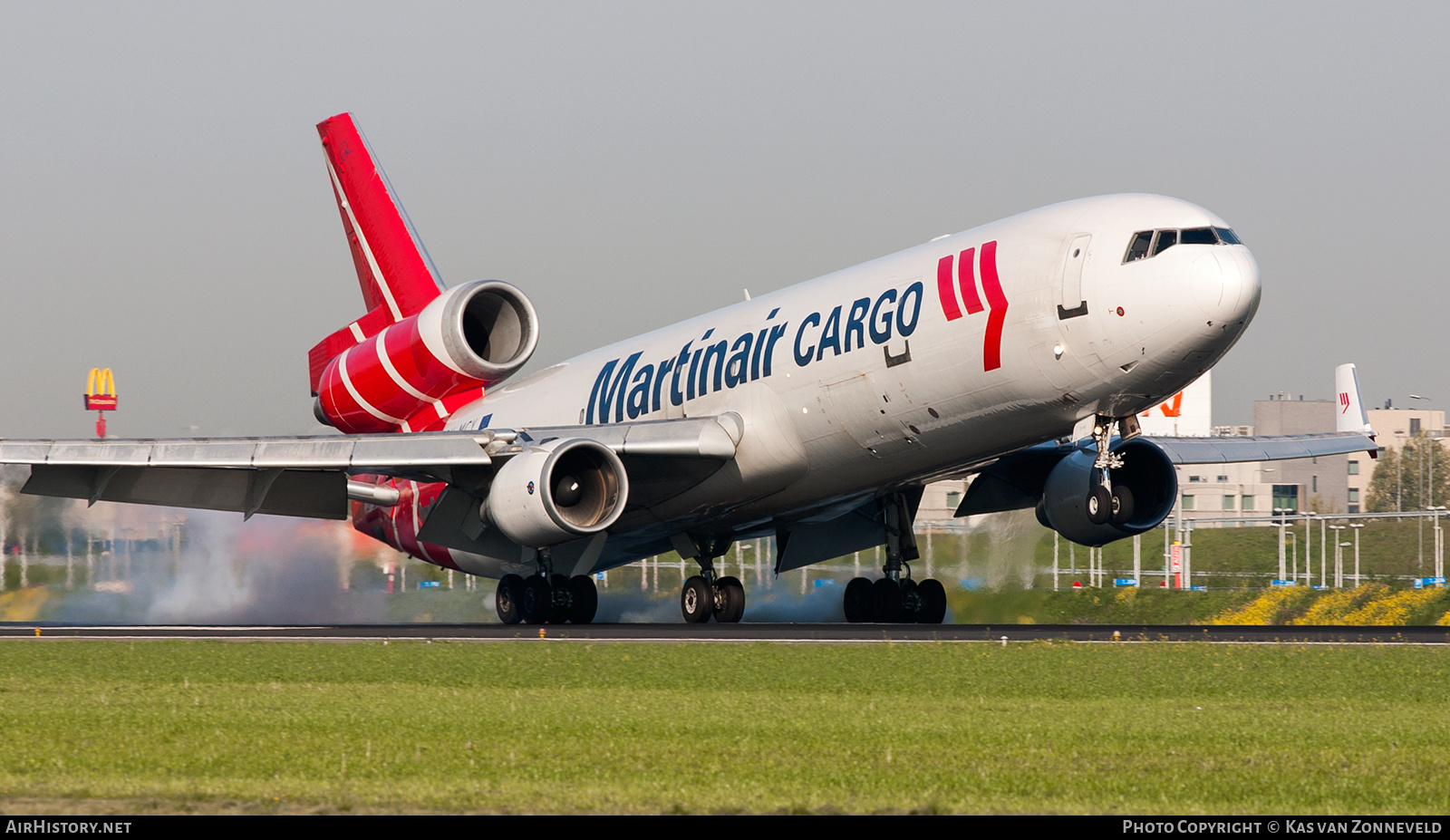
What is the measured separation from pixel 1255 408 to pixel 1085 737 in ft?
473

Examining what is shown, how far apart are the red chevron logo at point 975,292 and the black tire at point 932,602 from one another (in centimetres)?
796

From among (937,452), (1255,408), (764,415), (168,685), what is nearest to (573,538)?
(764,415)

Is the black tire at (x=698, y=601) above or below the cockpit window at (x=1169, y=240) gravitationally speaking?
below

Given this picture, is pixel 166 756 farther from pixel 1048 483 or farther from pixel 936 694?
pixel 1048 483

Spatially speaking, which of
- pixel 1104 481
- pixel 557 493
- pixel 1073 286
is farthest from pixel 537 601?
pixel 1073 286

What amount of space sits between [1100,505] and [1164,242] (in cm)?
396

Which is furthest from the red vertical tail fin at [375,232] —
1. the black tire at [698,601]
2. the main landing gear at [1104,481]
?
the main landing gear at [1104,481]

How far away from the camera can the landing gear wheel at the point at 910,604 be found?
94.8ft

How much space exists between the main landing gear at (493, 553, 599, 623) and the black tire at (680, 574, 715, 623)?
81.6 inches

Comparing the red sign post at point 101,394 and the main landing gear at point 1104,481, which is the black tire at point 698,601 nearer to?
the main landing gear at point 1104,481

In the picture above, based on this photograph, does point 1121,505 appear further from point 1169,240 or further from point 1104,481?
point 1169,240

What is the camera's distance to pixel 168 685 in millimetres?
14625

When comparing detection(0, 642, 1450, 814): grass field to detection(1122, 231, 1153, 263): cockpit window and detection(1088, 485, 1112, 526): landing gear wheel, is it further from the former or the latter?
detection(1122, 231, 1153, 263): cockpit window

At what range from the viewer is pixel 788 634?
22.1 metres
